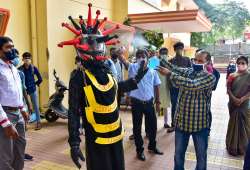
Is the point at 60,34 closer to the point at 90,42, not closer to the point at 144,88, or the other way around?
the point at 144,88

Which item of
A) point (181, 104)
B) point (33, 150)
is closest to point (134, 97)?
point (181, 104)

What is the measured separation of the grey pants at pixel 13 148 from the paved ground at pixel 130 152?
3.87ft

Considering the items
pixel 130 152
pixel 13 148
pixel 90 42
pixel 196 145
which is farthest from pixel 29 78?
pixel 196 145

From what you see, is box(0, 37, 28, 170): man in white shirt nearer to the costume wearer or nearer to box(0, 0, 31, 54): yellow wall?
the costume wearer

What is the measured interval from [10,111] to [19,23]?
4.83 meters

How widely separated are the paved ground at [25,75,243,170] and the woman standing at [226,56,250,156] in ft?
0.83

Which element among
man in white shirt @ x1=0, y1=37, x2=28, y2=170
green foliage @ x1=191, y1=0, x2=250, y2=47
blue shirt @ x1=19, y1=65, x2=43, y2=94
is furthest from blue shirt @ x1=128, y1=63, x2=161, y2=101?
green foliage @ x1=191, y1=0, x2=250, y2=47

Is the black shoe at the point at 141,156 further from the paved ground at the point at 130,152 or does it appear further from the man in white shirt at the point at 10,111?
the man in white shirt at the point at 10,111

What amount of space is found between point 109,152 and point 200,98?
141 cm

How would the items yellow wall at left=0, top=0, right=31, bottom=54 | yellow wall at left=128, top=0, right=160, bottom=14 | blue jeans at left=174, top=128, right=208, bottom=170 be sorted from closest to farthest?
blue jeans at left=174, top=128, right=208, bottom=170
yellow wall at left=0, top=0, right=31, bottom=54
yellow wall at left=128, top=0, right=160, bottom=14

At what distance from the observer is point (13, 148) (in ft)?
12.2

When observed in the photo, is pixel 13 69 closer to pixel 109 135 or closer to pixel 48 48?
pixel 109 135

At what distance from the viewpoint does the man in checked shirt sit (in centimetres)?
371

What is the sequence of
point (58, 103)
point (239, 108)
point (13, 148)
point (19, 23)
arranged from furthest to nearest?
point (19, 23) → point (58, 103) → point (239, 108) → point (13, 148)
